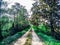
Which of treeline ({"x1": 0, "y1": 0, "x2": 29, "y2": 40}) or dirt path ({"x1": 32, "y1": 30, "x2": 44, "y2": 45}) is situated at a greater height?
treeline ({"x1": 0, "y1": 0, "x2": 29, "y2": 40})

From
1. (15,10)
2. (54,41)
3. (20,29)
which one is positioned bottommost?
(54,41)

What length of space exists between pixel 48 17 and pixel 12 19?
1.36 ft

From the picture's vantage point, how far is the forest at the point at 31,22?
2.30 m

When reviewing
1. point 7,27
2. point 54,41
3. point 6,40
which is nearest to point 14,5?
point 7,27

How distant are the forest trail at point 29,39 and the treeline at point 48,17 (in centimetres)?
11

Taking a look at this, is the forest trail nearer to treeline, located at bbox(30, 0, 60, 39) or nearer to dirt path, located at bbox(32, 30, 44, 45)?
dirt path, located at bbox(32, 30, 44, 45)

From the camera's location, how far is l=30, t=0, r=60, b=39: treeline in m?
2.31

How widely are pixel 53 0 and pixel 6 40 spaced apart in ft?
2.32

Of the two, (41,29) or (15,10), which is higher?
(15,10)

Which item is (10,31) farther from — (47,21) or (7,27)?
(47,21)

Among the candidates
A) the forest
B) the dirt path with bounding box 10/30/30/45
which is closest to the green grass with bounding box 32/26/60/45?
the forest

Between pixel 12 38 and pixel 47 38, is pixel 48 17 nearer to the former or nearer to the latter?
pixel 47 38

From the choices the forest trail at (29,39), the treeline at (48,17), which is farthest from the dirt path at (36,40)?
the treeline at (48,17)

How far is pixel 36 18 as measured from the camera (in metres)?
2.33
